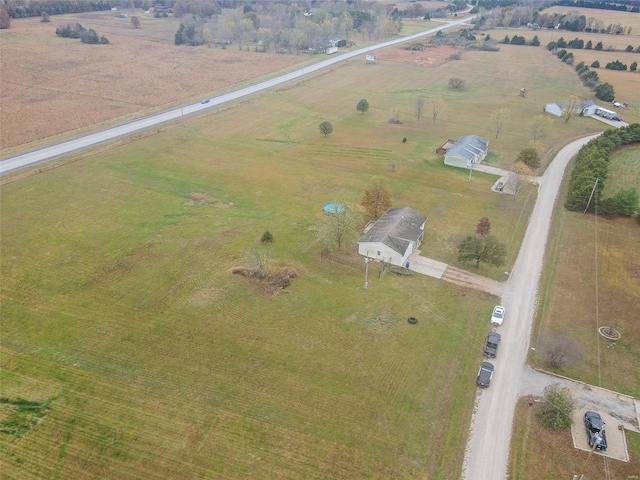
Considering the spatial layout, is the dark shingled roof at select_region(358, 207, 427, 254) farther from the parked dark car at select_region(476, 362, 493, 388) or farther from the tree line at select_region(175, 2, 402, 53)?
the tree line at select_region(175, 2, 402, 53)

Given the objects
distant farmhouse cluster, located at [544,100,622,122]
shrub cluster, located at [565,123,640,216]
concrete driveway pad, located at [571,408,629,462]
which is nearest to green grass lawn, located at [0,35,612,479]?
shrub cluster, located at [565,123,640,216]

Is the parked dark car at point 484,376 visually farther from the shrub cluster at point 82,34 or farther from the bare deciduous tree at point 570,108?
the shrub cluster at point 82,34

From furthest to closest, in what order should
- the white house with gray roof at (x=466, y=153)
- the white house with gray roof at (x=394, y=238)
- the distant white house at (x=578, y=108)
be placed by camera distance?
1. the distant white house at (x=578, y=108)
2. the white house with gray roof at (x=466, y=153)
3. the white house with gray roof at (x=394, y=238)

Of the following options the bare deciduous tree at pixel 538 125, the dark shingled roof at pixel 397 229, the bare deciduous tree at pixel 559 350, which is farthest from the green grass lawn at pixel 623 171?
Result: the bare deciduous tree at pixel 559 350

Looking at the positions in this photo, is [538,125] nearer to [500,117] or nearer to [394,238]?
[500,117]

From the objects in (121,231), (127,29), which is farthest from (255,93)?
(127,29)

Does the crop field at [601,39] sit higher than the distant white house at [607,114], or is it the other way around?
the crop field at [601,39]

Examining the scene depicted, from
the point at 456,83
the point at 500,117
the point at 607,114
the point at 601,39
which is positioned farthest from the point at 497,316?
the point at 601,39

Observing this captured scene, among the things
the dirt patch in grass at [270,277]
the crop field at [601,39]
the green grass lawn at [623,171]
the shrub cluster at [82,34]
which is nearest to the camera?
the dirt patch in grass at [270,277]
